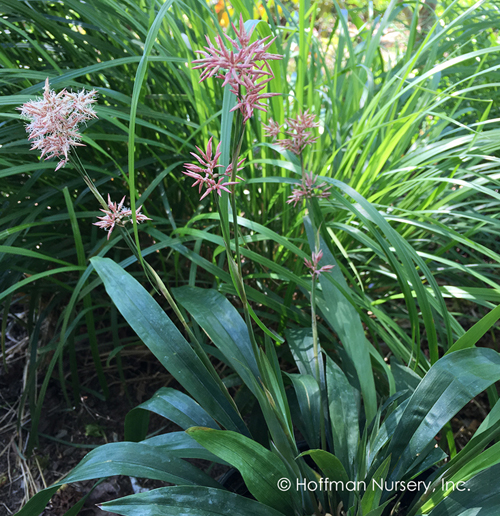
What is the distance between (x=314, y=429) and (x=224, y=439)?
0.26 metres

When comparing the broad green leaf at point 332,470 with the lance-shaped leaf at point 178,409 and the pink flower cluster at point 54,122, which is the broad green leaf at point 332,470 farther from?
the pink flower cluster at point 54,122

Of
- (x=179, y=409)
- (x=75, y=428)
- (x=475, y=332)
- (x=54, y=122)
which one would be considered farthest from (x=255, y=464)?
(x=75, y=428)

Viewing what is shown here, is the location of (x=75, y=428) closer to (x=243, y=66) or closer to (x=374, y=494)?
(x=374, y=494)

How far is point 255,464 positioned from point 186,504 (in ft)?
0.33

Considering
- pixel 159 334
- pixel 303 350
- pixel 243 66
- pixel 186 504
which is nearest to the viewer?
pixel 243 66

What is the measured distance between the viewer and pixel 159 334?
2.14 feet

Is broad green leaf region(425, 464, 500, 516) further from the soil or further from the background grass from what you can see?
the soil

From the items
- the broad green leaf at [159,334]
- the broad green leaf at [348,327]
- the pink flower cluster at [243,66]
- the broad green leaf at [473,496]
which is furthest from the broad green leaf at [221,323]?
the pink flower cluster at [243,66]

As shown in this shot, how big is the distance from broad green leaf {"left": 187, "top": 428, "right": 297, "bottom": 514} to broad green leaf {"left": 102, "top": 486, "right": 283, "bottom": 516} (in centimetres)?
2

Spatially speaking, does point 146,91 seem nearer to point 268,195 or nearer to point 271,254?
point 268,195

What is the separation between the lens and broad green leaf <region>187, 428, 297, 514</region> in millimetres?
510

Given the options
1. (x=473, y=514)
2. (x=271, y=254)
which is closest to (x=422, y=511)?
(x=473, y=514)

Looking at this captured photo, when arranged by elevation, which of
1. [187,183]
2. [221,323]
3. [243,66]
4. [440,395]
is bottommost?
[440,395]

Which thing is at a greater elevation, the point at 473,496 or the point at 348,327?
the point at 348,327
